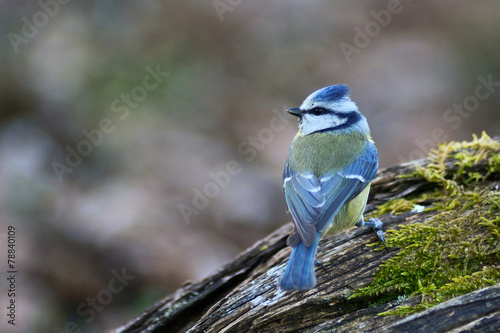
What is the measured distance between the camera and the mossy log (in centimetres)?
181

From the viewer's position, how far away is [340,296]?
82.6 inches

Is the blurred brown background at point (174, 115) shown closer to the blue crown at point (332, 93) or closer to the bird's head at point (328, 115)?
the bird's head at point (328, 115)

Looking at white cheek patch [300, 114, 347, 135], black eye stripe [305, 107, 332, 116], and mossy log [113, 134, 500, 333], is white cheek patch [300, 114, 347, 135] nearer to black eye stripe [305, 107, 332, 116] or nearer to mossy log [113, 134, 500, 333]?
black eye stripe [305, 107, 332, 116]

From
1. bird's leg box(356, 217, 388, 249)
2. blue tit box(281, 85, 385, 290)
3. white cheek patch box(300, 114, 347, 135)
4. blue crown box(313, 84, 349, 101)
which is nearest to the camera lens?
blue tit box(281, 85, 385, 290)

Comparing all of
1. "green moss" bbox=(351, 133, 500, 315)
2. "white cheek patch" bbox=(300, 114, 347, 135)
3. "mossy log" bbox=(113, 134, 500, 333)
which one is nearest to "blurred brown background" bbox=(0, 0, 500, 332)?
"mossy log" bbox=(113, 134, 500, 333)

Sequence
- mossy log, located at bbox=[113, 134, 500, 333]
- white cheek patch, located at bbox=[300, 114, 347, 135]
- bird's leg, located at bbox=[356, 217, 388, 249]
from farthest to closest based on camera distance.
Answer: white cheek patch, located at bbox=[300, 114, 347, 135] → bird's leg, located at bbox=[356, 217, 388, 249] → mossy log, located at bbox=[113, 134, 500, 333]

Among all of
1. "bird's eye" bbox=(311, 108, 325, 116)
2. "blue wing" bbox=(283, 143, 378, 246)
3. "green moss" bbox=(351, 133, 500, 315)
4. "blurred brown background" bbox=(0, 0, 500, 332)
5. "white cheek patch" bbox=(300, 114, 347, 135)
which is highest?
"blurred brown background" bbox=(0, 0, 500, 332)

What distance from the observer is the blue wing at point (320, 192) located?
2199 millimetres

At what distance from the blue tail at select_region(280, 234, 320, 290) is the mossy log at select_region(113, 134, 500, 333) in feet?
0.74

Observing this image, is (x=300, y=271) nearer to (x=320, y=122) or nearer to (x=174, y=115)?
(x=320, y=122)

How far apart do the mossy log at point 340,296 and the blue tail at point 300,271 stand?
0.74 ft

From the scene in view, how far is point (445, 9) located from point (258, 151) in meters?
3.44

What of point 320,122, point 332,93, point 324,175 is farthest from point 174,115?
point 324,175

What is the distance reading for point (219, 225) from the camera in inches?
168
